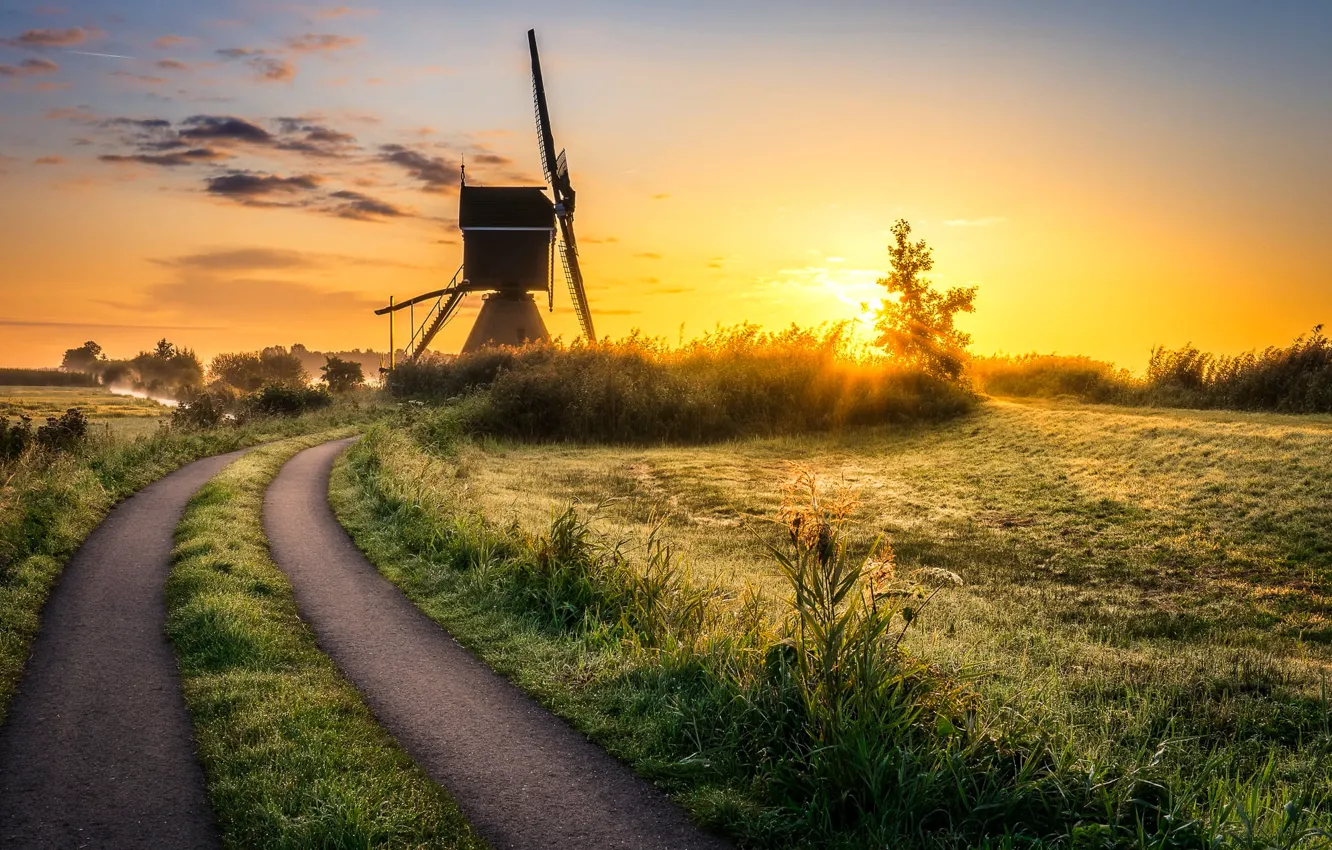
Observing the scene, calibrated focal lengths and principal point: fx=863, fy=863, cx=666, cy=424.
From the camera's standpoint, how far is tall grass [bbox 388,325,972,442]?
32188 mm

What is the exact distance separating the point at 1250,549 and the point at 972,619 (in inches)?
232

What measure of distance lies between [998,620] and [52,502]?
594 inches

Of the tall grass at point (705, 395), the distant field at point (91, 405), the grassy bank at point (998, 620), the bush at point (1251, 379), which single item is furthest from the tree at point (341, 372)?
the bush at point (1251, 379)

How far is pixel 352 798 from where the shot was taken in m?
5.86

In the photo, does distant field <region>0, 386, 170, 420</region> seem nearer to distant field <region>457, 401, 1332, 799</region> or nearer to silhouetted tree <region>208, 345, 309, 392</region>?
silhouetted tree <region>208, 345, 309, 392</region>

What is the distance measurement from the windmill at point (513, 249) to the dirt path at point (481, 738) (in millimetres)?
36074

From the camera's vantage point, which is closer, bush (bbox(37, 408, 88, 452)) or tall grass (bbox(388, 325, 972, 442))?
bush (bbox(37, 408, 88, 452))

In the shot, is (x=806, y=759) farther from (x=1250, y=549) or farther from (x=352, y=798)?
(x=1250, y=549)

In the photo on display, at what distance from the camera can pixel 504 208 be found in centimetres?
4684

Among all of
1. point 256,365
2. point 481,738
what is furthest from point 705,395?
point 256,365

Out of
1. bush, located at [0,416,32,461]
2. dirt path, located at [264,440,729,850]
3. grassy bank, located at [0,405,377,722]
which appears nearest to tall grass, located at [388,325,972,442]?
grassy bank, located at [0,405,377,722]

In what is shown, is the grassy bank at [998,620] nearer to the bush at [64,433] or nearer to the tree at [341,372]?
the bush at [64,433]

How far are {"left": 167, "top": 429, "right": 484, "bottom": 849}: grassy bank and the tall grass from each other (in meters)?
20.6

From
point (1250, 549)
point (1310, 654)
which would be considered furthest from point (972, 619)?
point (1250, 549)
